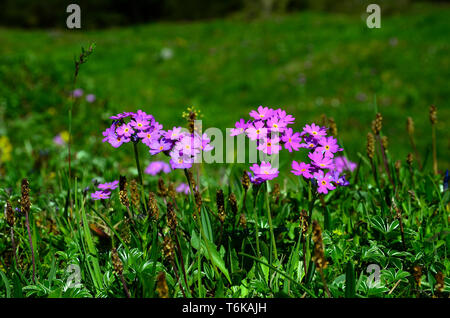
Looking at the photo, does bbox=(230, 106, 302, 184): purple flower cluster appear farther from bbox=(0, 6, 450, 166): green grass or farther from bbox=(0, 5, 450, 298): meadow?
bbox=(0, 6, 450, 166): green grass

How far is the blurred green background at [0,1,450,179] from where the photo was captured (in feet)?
20.7

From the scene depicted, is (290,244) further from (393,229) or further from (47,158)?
(47,158)

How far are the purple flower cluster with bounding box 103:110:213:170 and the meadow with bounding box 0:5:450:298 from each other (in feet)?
0.21

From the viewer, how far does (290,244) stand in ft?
7.27

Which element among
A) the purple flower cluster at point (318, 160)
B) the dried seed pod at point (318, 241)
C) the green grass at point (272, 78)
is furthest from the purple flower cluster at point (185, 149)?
the green grass at point (272, 78)

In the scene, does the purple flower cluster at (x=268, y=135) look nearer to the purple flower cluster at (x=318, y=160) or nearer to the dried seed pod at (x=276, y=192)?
the purple flower cluster at (x=318, y=160)

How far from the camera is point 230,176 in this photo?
3414 mm

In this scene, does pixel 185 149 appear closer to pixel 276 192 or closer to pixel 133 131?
pixel 133 131

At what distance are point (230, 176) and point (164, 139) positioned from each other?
5.59 feet

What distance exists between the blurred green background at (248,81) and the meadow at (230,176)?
39mm

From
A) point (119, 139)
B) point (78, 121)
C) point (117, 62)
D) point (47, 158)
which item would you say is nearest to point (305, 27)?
point (117, 62)

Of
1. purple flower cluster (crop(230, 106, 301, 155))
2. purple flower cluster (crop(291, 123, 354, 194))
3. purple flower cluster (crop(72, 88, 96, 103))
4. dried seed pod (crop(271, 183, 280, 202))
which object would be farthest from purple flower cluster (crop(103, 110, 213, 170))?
purple flower cluster (crop(72, 88, 96, 103))

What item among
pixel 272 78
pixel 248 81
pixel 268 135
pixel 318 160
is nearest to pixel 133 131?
pixel 268 135

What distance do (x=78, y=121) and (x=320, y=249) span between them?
524 cm
